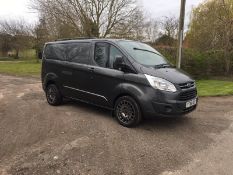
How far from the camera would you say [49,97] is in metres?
8.45

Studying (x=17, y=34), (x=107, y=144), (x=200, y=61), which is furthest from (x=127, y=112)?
(x=17, y=34)

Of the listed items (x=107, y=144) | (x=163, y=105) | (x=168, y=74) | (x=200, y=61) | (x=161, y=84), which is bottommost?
(x=107, y=144)

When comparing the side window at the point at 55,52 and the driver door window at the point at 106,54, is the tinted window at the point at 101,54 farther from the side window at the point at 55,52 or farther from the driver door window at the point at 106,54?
the side window at the point at 55,52

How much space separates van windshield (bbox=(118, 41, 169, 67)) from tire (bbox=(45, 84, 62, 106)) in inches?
101

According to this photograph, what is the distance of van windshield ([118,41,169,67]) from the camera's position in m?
6.48

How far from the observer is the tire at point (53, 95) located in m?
8.16

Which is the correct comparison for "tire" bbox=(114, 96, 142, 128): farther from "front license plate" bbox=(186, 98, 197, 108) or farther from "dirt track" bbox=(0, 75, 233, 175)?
"front license plate" bbox=(186, 98, 197, 108)

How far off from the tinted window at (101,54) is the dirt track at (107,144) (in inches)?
53.7

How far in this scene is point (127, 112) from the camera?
20.5ft

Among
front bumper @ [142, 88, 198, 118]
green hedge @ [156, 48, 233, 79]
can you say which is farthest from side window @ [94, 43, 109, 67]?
green hedge @ [156, 48, 233, 79]

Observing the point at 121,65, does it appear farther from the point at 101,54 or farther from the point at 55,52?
the point at 55,52

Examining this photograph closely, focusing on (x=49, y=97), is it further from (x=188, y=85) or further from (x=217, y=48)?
(x=217, y=48)

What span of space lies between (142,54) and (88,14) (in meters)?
19.2

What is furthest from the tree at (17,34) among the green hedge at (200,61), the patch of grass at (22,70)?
the green hedge at (200,61)
